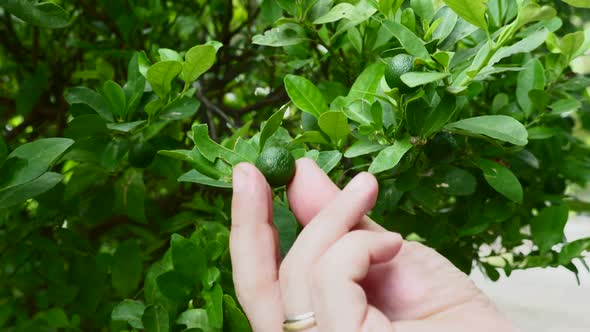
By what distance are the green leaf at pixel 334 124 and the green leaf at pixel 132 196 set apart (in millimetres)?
384

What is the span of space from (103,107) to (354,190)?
0.42 m

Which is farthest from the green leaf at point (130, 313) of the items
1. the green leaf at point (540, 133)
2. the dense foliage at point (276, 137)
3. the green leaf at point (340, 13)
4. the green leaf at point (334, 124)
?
the green leaf at point (540, 133)

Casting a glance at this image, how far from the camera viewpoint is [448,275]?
2.34ft

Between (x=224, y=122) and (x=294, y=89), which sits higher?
(x=294, y=89)

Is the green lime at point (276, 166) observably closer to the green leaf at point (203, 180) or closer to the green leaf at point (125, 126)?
the green leaf at point (203, 180)

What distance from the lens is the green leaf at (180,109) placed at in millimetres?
839

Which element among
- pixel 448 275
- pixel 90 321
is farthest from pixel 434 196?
pixel 90 321

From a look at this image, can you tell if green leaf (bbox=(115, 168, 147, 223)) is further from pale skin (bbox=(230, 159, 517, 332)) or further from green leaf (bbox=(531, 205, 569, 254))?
green leaf (bbox=(531, 205, 569, 254))

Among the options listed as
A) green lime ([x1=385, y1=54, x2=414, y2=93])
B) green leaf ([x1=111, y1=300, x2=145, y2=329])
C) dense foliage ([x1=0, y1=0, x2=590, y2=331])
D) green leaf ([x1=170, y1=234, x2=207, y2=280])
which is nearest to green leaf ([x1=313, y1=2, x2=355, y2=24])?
dense foliage ([x1=0, y1=0, x2=590, y2=331])

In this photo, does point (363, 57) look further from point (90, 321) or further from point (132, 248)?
point (90, 321)

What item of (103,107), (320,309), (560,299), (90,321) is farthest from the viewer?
(560,299)

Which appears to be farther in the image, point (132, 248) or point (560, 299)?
point (560, 299)

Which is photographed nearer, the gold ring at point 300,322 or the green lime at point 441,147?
the gold ring at point 300,322

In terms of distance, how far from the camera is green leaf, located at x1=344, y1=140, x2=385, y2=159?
723 millimetres
